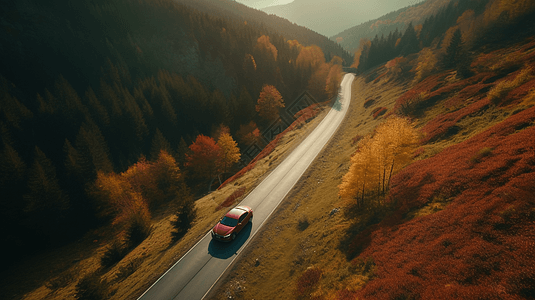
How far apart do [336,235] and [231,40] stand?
101882 millimetres

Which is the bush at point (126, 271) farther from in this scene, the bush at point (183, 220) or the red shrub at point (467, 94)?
the red shrub at point (467, 94)

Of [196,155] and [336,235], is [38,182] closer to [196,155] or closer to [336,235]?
[196,155]

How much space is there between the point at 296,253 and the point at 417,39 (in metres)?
147

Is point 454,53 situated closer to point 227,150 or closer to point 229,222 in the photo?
point 227,150

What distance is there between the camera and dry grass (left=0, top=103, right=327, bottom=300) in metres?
18.4

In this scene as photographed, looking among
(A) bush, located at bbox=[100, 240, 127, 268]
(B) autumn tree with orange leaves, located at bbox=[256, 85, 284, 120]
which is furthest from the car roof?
(B) autumn tree with orange leaves, located at bbox=[256, 85, 284, 120]

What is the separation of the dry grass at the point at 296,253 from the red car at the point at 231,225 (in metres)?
2.18

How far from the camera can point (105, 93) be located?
6450cm

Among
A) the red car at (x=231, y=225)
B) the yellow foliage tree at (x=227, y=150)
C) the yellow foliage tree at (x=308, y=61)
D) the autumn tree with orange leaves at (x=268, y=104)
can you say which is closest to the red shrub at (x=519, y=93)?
the red car at (x=231, y=225)

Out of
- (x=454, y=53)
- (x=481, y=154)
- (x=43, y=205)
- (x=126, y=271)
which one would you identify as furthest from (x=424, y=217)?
(x=43, y=205)

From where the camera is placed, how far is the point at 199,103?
7031cm

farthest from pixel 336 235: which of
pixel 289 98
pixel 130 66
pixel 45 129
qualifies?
pixel 130 66

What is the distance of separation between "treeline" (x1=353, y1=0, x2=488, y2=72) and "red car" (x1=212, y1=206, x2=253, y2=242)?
12734cm

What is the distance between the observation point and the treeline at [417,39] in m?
102
